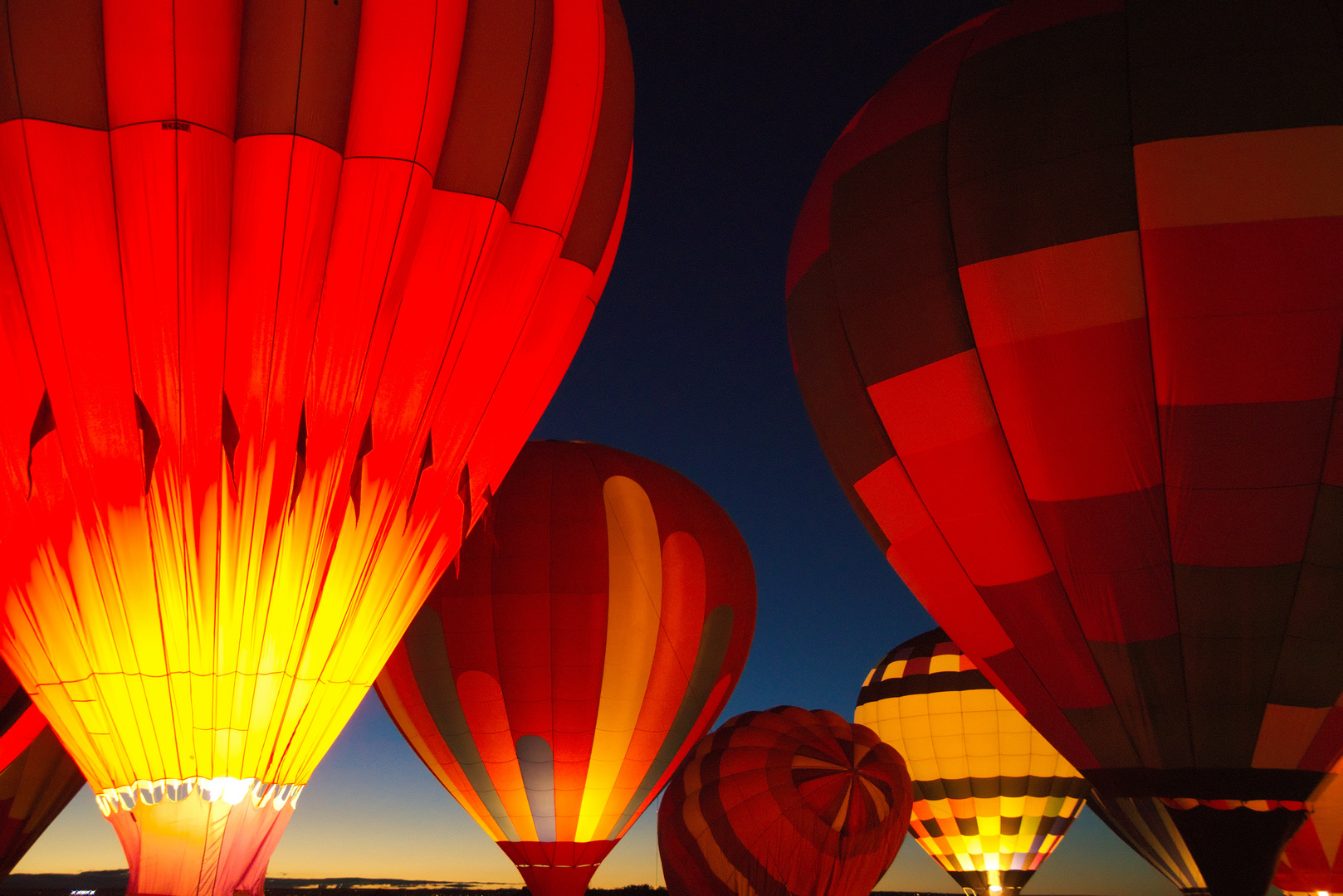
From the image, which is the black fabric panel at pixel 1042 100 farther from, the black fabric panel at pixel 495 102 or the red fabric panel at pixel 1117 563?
the black fabric panel at pixel 495 102

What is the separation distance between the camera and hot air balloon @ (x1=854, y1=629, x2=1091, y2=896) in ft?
39.4

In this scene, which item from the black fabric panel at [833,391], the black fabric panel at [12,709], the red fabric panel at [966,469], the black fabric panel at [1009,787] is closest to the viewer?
the red fabric panel at [966,469]

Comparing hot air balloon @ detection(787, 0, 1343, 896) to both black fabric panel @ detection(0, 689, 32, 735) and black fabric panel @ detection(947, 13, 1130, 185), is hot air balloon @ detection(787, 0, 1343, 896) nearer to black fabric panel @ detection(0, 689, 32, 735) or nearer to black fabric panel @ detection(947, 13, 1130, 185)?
black fabric panel @ detection(947, 13, 1130, 185)

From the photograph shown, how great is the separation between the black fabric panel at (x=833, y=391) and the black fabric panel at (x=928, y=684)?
6.58 metres

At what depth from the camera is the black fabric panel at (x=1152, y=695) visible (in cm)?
524

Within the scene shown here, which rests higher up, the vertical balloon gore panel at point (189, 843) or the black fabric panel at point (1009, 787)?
the black fabric panel at point (1009, 787)

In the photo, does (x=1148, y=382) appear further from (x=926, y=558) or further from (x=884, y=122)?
(x=884, y=122)

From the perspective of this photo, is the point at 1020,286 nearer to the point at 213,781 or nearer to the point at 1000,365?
the point at 1000,365

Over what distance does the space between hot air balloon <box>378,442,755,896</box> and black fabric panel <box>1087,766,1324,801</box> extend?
486 cm

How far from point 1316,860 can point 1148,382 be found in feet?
24.4

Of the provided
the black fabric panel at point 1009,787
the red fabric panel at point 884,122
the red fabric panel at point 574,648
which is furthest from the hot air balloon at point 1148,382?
the black fabric panel at point 1009,787

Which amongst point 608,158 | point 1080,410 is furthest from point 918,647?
point 608,158

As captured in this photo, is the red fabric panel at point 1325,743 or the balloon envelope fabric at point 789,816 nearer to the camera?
the red fabric panel at point 1325,743

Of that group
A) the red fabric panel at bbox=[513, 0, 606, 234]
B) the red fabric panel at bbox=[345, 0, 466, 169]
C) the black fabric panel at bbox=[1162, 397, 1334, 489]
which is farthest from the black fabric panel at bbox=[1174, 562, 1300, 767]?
the red fabric panel at bbox=[345, 0, 466, 169]
